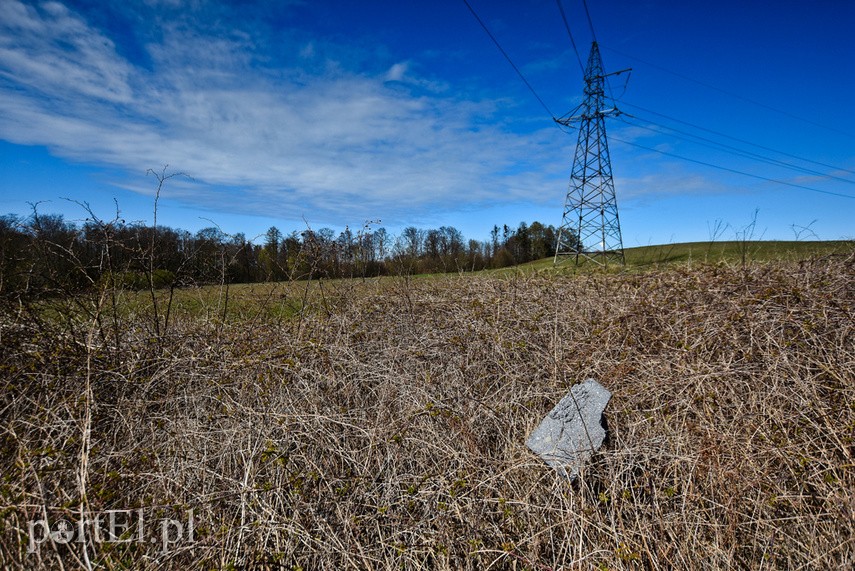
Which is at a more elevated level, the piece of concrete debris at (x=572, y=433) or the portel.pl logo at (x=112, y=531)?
the piece of concrete debris at (x=572, y=433)

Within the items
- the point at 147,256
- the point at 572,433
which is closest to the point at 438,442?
the point at 572,433

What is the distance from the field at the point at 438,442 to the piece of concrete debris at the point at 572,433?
0.10 metres

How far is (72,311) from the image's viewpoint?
13.1 feet

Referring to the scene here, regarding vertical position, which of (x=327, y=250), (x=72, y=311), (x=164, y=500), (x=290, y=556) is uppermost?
(x=327, y=250)

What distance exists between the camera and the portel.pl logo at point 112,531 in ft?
5.72

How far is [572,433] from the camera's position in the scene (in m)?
2.61

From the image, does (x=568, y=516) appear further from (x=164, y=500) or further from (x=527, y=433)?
(x=164, y=500)

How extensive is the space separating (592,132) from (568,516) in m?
16.2

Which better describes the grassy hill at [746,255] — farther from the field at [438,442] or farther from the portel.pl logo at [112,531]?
the portel.pl logo at [112,531]

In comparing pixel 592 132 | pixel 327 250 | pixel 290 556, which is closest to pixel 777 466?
pixel 290 556

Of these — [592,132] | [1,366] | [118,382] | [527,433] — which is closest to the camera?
[527,433]

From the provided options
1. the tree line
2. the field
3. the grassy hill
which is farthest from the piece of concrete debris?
the grassy hill

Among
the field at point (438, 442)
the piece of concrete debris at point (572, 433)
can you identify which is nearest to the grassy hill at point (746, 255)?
the field at point (438, 442)

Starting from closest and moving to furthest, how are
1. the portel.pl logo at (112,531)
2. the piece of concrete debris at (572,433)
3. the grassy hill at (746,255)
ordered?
the portel.pl logo at (112,531)
the piece of concrete debris at (572,433)
the grassy hill at (746,255)
